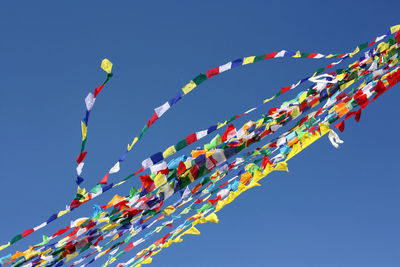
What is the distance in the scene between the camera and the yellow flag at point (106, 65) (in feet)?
7.67

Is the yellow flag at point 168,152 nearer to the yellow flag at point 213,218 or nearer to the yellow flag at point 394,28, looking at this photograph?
the yellow flag at point 213,218

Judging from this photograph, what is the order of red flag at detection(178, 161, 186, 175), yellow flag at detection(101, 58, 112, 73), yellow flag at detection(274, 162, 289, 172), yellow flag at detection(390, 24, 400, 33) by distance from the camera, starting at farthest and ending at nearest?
yellow flag at detection(390, 24, 400, 33)
yellow flag at detection(274, 162, 289, 172)
red flag at detection(178, 161, 186, 175)
yellow flag at detection(101, 58, 112, 73)

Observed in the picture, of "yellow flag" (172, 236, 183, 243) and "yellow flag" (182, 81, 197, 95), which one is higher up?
"yellow flag" (182, 81, 197, 95)

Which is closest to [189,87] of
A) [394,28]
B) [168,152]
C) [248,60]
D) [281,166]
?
[168,152]

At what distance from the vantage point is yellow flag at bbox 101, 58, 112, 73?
7.67 ft

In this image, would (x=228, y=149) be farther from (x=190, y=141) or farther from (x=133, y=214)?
(x=133, y=214)

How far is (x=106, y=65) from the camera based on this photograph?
7.72 feet

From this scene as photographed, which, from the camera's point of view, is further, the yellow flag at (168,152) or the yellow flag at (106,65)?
the yellow flag at (168,152)

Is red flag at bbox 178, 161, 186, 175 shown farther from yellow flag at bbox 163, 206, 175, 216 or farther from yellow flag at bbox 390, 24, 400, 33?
yellow flag at bbox 390, 24, 400, 33

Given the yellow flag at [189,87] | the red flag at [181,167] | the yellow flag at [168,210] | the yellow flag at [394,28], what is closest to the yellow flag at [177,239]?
the yellow flag at [168,210]

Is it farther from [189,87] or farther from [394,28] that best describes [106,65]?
[394,28]

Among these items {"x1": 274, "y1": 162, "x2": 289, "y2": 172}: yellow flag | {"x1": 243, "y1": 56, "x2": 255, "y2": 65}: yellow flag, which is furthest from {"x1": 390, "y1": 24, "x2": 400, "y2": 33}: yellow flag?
{"x1": 274, "y1": 162, "x2": 289, "y2": 172}: yellow flag

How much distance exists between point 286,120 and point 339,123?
0.44 metres

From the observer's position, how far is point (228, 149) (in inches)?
108
